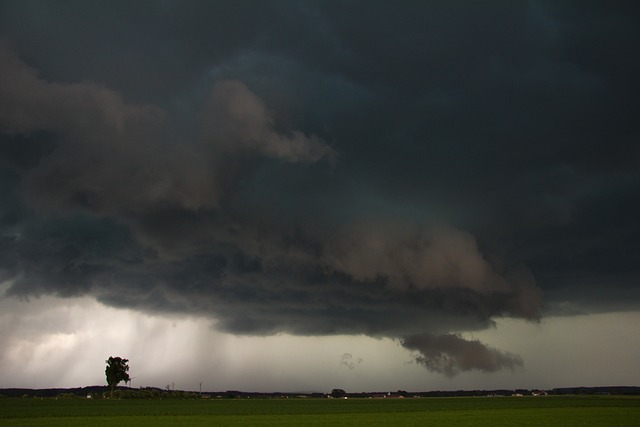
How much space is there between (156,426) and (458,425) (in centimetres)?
3936

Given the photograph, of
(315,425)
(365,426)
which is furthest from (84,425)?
(365,426)

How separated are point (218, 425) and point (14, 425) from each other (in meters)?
27.1

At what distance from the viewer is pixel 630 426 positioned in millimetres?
74438

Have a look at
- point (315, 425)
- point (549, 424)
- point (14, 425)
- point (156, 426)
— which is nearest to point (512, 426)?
point (549, 424)

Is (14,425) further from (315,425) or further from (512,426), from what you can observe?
(512,426)

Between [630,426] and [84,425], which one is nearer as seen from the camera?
[630,426]

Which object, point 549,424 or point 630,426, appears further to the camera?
point 549,424

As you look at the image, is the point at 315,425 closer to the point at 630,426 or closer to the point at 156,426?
the point at 156,426

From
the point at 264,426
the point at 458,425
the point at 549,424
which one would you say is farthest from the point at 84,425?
the point at 549,424

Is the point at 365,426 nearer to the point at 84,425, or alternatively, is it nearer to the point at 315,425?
the point at 315,425

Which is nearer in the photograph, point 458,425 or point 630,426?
point 630,426

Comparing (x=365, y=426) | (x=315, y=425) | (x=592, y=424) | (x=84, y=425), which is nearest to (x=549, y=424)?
(x=592, y=424)

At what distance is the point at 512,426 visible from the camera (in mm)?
77125

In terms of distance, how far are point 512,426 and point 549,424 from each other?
6201 millimetres
